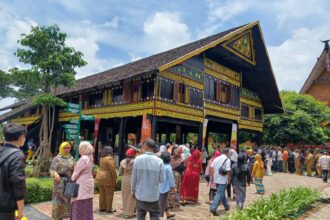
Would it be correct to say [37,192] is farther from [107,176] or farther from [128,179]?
[128,179]

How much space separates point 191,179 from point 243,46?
12.0 m

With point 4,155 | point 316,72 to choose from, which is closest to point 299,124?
point 316,72

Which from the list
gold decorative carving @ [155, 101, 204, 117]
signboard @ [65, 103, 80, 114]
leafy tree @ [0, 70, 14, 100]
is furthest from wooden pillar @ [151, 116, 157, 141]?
leafy tree @ [0, 70, 14, 100]

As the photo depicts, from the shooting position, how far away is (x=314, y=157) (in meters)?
20.5

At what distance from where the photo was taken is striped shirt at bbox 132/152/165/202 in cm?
485

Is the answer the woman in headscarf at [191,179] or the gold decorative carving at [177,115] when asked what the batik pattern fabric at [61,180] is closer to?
the woman in headscarf at [191,179]

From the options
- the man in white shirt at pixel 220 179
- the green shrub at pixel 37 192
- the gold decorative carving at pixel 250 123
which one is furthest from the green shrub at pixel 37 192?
the gold decorative carving at pixel 250 123

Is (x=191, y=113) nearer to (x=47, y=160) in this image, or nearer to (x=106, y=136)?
(x=47, y=160)

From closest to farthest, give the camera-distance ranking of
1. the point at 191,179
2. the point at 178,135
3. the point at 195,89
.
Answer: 1. the point at 191,179
2. the point at 195,89
3. the point at 178,135

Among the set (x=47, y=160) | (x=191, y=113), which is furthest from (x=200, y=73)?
(x=47, y=160)

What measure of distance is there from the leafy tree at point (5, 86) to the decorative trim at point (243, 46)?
98.3 ft

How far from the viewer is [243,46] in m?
18.6

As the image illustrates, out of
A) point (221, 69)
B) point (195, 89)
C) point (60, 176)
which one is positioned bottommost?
point (60, 176)

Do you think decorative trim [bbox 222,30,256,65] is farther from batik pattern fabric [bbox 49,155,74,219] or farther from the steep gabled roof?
the steep gabled roof
